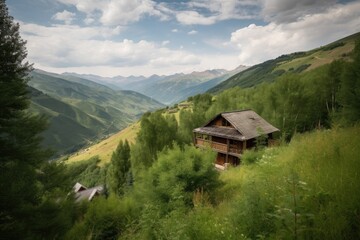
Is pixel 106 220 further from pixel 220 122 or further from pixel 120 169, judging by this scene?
pixel 120 169

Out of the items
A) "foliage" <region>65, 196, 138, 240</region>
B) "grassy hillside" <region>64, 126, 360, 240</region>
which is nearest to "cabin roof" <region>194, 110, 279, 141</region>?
"foliage" <region>65, 196, 138, 240</region>

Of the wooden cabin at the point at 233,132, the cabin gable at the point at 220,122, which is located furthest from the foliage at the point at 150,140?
the cabin gable at the point at 220,122

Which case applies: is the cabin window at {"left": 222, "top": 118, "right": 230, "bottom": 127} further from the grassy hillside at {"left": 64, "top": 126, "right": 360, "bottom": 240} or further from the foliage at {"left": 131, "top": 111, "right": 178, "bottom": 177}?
the grassy hillside at {"left": 64, "top": 126, "right": 360, "bottom": 240}

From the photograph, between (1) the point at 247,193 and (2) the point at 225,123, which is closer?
(1) the point at 247,193

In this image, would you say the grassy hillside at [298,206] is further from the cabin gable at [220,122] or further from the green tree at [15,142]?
the cabin gable at [220,122]

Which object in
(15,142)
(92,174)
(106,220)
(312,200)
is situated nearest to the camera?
(312,200)

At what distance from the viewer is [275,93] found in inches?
1697

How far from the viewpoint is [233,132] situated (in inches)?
1157

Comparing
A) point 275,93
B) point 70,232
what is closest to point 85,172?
point 275,93

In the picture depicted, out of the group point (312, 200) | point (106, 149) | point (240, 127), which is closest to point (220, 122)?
point (240, 127)

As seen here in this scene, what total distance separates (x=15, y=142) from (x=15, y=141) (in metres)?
0.08

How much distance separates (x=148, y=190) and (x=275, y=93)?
37.3m

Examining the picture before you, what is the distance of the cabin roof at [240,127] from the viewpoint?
28.0 metres

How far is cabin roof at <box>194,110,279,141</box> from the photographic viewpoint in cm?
2804
